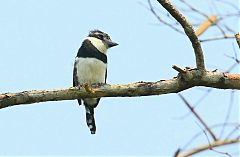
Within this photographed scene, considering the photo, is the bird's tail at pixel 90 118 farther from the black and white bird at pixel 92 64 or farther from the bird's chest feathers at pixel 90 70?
the bird's chest feathers at pixel 90 70

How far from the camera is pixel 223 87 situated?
3.11 m

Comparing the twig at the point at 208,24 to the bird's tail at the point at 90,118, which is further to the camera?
the bird's tail at the point at 90,118

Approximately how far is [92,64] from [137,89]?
2261mm

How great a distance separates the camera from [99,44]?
5.76m

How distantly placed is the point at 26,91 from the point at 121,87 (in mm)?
624

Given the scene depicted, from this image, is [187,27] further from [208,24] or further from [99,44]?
[99,44]

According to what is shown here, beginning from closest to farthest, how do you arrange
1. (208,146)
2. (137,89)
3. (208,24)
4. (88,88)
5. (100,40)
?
(208,146)
(208,24)
(137,89)
(88,88)
(100,40)

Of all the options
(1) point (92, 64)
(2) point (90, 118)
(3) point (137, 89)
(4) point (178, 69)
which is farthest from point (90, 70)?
(4) point (178, 69)

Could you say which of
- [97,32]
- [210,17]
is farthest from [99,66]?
[210,17]

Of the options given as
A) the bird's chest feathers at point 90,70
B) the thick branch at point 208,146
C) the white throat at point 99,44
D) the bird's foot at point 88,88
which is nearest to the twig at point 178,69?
the bird's foot at point 88,88

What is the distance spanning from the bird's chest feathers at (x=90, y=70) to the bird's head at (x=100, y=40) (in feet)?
1.21

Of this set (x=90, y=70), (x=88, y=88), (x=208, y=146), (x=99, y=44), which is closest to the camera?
(x=208, y=146)

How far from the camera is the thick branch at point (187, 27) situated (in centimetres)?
269

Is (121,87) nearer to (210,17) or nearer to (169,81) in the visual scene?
(169,81)
